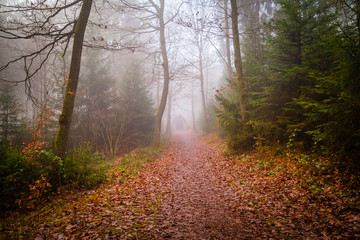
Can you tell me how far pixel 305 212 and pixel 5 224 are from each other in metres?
6.50

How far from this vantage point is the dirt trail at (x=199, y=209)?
3498 millimetres

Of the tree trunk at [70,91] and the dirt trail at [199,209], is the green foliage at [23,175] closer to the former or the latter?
the tree trunk at [70,91]

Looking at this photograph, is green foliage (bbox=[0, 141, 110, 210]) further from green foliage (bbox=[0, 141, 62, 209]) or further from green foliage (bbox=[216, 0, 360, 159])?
green foliage (bbox=[216, 0, 360, 159])

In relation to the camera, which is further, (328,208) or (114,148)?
(114,148)

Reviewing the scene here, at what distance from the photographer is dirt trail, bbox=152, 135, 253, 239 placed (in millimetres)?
3498

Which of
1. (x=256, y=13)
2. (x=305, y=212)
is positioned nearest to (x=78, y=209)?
(x=305, y=212)

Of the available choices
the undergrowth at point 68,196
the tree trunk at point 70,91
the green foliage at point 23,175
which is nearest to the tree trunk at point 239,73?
the undergrowth at point 68,196

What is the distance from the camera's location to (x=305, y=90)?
20.8 ft

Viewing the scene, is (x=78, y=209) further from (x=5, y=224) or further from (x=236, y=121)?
(x=236, y=121)

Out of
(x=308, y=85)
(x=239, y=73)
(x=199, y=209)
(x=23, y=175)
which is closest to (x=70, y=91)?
(x=23, y=175)

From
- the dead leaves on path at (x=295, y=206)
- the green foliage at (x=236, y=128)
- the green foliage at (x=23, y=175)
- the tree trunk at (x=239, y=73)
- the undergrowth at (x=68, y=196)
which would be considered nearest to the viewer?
the dead leaves on path at (x=295, y=206)

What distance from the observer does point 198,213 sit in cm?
433

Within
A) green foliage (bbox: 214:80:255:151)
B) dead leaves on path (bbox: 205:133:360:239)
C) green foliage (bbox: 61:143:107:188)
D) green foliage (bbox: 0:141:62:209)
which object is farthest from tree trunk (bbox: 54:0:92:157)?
green foliage (bbox: 214:80:255:151)

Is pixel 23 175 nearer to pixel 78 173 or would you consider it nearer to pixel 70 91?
pixel 78 173
